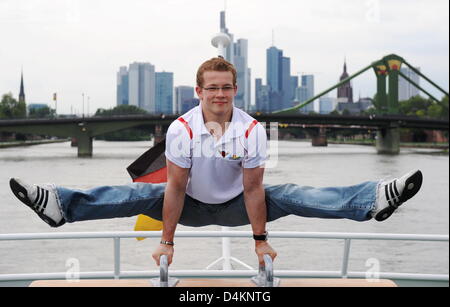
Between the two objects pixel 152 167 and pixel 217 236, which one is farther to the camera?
pixel 152 167

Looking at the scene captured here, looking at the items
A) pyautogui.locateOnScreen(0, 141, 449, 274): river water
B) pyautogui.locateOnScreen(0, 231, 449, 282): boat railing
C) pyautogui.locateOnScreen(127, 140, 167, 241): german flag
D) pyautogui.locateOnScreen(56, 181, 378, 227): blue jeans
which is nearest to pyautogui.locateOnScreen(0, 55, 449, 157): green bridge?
pyautogui.locateOnScreen(0, 141, 449, 274): river water

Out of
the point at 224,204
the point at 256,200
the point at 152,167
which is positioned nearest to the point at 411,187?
the point at 256,200

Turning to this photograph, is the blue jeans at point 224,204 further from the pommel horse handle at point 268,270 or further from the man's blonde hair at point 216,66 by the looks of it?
the man's blonde hair at point 216,66

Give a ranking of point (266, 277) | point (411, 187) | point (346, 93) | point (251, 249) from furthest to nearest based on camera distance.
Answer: point (346, 93) < point (251, 249) < point (266, 277) < point (411, 187)

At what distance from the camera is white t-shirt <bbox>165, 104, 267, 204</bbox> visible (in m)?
2.31

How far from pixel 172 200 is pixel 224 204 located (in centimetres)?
29

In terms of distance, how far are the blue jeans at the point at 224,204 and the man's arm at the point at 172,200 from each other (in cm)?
16

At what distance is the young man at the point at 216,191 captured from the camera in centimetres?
232

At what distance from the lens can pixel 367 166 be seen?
3023cm

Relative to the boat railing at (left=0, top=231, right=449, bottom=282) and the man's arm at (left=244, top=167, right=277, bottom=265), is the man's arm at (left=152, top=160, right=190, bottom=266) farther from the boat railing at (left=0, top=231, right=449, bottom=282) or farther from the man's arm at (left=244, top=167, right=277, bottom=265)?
the boat railing at (left=0, top=231, right=449, bottom=282)

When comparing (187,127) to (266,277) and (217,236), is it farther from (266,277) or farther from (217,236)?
(217,236)

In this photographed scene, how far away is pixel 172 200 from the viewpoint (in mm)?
2371

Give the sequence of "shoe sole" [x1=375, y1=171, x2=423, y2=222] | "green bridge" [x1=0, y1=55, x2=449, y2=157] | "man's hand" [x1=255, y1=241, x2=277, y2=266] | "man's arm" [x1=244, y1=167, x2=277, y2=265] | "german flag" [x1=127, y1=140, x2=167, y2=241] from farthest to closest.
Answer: "green bridge" [x1=0, y1=55, x2=449, y2=157] → "german flag" [x1=127, y1=140, x2=167, y2=241] → "man's hand" [x1=255, y1=241, x2=277, y2=266] → "man's arm" [x1=244, y1=167, x2=277, y2=265] → "shoe sole" [x1=375, y1=171, x2=423, y2=222]
